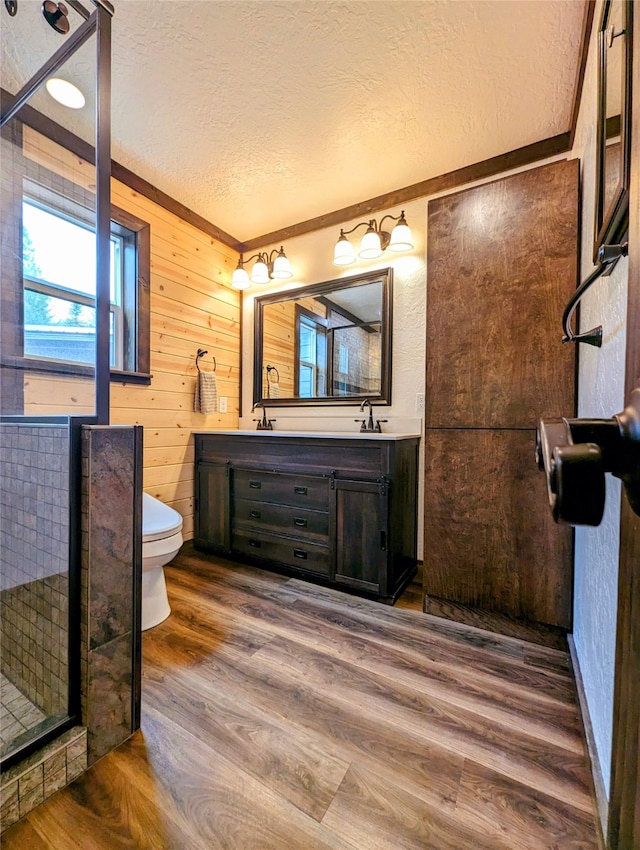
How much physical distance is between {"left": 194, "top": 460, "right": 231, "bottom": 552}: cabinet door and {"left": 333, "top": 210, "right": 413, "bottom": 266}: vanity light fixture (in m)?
1.69

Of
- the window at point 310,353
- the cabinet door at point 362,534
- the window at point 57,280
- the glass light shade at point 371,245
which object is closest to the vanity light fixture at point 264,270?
the window at point 310,353

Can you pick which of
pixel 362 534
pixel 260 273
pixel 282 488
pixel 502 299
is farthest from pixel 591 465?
pixel 260 273

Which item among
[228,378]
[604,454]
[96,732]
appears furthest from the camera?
[228,378]

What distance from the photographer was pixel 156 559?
65.0 inches

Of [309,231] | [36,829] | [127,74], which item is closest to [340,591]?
[36,829]

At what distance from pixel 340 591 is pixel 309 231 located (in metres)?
2.59

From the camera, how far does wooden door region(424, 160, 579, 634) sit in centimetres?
158

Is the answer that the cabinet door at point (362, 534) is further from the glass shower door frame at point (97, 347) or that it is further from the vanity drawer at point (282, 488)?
the glass shower door frame at point (97, 347)

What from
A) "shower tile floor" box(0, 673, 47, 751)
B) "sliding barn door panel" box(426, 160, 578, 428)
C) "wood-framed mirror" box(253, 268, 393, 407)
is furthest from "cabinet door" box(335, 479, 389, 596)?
"shower tile floor" box(0, 673, 47, 751)

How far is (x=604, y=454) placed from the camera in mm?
324

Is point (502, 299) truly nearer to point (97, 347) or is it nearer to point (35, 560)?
point (97, 347)

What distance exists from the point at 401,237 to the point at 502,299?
0.90 meters

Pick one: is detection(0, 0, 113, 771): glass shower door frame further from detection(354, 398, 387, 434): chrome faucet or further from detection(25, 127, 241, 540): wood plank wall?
detection(354, 398, 387, 434): chrome faucet

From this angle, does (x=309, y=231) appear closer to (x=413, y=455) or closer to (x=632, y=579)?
(x=413, y=455)
